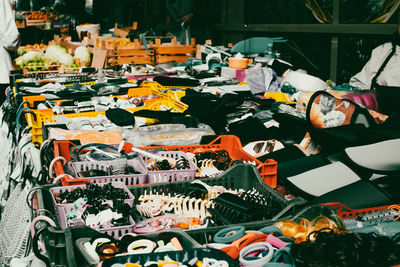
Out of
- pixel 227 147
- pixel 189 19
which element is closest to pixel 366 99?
pixel 227 147

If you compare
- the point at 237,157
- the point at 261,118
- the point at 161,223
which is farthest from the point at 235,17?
the point at 161,223

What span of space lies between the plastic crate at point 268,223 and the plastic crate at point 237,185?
9 cm

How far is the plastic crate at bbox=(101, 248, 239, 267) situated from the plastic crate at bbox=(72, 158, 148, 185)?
64 cm

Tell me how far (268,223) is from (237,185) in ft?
1.64

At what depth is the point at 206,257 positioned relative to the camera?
123 cm

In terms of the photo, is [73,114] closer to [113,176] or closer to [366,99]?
[113,176]

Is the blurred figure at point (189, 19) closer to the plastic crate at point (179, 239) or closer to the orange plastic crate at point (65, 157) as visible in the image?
the orange plastic crate at point (65, 157)

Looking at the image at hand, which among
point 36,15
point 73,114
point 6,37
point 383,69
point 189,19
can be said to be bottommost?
point 73,114

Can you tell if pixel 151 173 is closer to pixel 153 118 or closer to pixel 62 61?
pixel 153 118

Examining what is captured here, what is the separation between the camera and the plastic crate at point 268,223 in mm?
1440

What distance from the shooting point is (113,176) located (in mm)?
1896

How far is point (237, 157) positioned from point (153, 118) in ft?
2.93

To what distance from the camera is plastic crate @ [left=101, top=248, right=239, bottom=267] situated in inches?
47.4

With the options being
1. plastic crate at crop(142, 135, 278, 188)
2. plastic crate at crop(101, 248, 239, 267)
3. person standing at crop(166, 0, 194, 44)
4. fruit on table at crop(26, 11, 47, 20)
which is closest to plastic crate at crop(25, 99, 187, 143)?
plastic crate at crop(142, 135, 278, 188)
